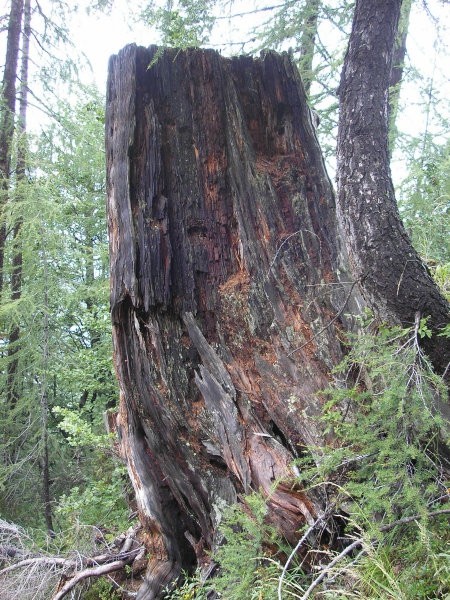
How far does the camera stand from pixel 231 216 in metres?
4.26

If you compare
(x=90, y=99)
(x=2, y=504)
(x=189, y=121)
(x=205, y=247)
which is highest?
(x=90, y=99)

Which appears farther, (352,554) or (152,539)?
(152,539)

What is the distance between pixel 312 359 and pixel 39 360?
709cm

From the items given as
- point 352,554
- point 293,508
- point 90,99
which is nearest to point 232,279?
point 293,508

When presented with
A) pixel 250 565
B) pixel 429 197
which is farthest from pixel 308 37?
pixel 250 565

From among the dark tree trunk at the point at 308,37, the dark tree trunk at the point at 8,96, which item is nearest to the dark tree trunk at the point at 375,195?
the dark tree trunk at the point at 308,37

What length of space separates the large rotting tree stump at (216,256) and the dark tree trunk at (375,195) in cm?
63

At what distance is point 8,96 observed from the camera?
10.7 m

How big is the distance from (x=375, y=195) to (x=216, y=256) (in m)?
1.37

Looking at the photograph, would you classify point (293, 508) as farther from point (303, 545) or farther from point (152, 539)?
point (152, 539)

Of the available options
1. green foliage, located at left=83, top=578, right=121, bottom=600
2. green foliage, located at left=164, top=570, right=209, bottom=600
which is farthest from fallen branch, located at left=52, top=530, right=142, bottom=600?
green foliage, located at left=164, top=570, right=209, bottom=600

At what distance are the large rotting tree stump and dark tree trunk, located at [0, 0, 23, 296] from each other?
7.22 meters

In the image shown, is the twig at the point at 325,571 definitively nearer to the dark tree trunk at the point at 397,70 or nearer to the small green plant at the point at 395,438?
the small green plant at the point at 395,438

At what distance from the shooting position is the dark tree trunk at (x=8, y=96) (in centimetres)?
1057
